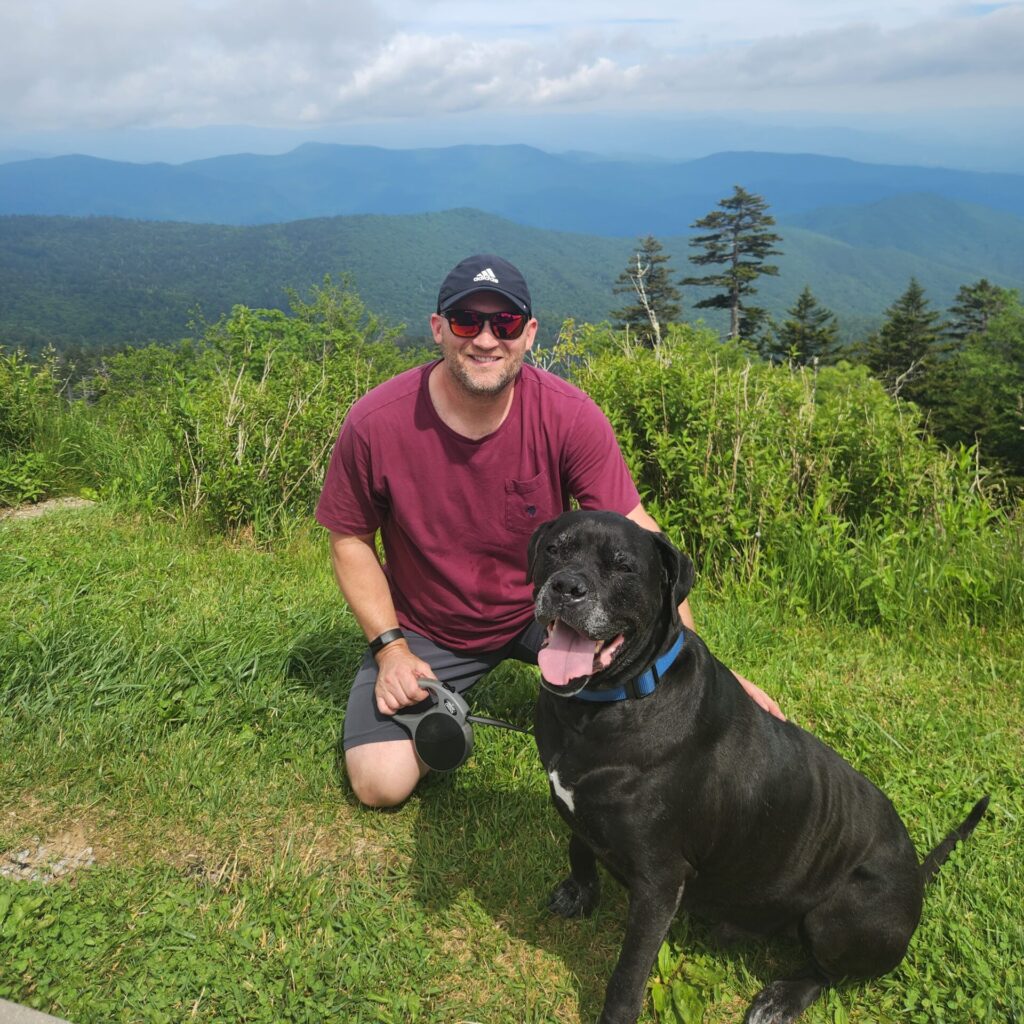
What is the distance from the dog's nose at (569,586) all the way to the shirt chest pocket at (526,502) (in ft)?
3.44

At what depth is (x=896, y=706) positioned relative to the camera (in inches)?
147

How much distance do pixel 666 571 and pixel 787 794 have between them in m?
0.71

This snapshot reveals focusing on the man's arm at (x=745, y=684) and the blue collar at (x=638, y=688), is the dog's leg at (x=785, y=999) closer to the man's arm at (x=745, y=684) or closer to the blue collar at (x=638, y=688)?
the man's arm at (x=745, y=684)

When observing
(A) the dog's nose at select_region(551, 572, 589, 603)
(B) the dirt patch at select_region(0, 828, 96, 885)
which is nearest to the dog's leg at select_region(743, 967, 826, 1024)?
(A) the dog's nose at select_region(551, 572, 589, 603)

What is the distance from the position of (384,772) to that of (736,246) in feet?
244

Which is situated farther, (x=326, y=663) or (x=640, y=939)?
(x=326, y=663)

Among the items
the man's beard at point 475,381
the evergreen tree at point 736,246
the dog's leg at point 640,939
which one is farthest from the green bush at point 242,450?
the evergreen tree at point 736,246

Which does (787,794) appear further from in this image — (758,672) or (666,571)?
(758,672)

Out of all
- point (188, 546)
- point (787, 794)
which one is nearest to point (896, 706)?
point (787, 794)

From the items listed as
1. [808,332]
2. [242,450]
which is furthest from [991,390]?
[242,450]

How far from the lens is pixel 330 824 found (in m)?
3.05

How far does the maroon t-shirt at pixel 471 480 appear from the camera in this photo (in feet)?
10.3

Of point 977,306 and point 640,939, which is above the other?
point 640,939

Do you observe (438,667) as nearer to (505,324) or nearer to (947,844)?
(505,324)
